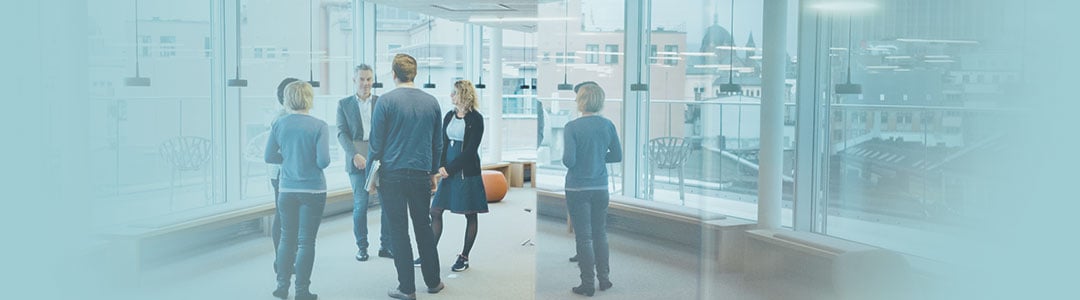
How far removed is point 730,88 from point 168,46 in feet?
6.88

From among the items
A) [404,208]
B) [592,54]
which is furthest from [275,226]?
[592,54]

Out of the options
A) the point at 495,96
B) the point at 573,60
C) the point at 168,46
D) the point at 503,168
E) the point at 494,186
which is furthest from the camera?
the point at 495,96

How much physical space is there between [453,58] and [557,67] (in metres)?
7.01

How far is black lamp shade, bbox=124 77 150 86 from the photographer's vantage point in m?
2.65

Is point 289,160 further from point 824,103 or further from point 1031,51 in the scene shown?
point 1031,51

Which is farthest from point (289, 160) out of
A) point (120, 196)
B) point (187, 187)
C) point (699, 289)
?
point (699, 289)

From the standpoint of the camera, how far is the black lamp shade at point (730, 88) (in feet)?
6.93

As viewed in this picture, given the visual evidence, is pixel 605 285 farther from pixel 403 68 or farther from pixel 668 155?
pixel 403 68

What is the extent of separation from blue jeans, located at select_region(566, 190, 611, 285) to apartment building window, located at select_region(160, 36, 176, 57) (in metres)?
1.56

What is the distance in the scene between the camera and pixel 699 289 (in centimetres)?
242

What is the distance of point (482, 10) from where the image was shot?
7.92m

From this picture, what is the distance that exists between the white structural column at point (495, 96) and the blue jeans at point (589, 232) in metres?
6.78

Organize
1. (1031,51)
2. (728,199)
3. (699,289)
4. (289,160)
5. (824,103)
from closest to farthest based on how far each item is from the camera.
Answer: (1031,51) < (824,103) < (728,199) < (699,289) < (289,160)

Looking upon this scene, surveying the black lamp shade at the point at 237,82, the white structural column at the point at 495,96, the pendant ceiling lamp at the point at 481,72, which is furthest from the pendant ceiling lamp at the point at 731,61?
the pendant ceiling lamp at the point at 481,72
